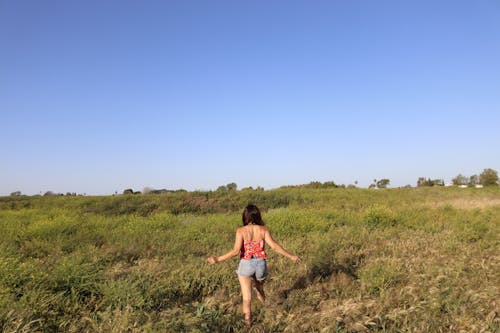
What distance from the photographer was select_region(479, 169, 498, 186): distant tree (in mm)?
47938

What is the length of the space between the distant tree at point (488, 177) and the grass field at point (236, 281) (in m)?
44.0

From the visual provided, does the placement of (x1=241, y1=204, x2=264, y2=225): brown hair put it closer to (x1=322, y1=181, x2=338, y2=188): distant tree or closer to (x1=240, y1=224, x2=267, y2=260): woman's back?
(x1=240, y1=224, x2=267, y2=260): woman's back

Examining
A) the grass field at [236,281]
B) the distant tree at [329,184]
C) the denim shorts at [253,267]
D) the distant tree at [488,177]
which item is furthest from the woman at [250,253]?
the distant tree at [488,177]

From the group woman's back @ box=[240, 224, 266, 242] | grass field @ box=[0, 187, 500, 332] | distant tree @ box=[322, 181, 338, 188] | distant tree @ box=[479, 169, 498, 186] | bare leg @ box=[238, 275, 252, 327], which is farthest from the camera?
distant tree @ box=[479, 169, 498, 186]

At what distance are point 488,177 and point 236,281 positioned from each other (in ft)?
179

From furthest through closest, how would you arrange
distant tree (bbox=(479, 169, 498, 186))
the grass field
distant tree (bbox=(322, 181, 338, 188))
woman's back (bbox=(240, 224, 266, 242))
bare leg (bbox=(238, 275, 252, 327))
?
distant tree (bbox=(479, 169, 498, 186)) < distant tree (bbox=(322, 181, 338, 188)) < woman's back (bbox=(240, 224, 266, 242)) < bare leg (bbox=(238, 275, 252, 327)) < the grass field

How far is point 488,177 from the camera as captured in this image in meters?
48.6

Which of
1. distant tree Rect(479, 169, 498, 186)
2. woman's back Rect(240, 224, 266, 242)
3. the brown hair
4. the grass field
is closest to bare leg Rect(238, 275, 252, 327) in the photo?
the grass field

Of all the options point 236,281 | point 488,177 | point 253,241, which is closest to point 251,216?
point 253,241

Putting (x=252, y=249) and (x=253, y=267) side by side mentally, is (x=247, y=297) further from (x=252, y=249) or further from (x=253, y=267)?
(x=252, y=249)

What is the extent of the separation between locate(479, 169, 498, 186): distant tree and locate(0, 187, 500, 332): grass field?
44.0 meters

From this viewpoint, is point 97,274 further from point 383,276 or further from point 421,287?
point 421,287

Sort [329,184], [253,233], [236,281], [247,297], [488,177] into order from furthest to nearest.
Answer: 1. [488,177]
2. [329,184]
3. [236,281]
4. [253,233]
5. [247,297]

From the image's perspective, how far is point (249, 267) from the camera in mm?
4523
